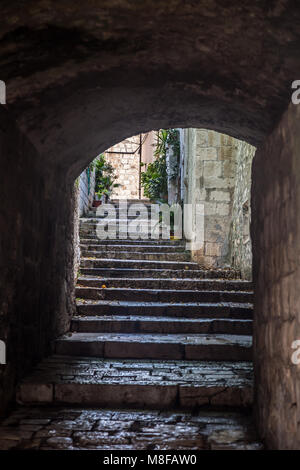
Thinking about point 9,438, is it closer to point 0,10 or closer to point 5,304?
point 5,304

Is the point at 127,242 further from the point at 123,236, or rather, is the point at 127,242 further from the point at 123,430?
the point at 123,430

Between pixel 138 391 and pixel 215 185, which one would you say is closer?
pixel 138 391

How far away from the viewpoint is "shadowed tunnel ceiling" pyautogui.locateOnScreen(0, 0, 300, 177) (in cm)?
174

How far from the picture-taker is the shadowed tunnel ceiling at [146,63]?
1742 mm

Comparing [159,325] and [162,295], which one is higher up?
[162,295]

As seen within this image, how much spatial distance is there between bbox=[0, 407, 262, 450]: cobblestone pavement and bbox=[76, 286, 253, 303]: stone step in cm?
243

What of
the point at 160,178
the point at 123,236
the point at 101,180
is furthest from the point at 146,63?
the point at 101,180

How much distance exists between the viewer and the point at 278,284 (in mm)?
2178

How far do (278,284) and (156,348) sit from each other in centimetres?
189

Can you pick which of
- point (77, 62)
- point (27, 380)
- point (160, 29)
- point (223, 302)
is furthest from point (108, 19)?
point (223, 302)

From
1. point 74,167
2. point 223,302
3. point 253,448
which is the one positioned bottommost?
point 253,448

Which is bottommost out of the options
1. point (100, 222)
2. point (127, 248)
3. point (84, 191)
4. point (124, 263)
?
point (124, 263)

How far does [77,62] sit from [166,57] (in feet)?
1.58
